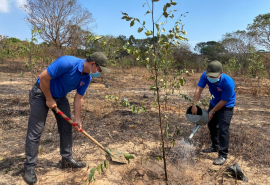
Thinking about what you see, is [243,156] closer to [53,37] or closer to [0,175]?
[0,175]

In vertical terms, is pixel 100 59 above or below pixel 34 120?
above

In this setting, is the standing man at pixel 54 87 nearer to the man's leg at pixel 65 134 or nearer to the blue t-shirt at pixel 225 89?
the man's leg at pixel 65 134

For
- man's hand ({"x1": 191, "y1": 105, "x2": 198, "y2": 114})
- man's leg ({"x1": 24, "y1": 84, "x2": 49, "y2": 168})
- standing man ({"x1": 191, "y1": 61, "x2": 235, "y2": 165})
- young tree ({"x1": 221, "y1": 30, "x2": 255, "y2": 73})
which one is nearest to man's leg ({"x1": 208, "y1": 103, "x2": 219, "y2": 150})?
standing man ({"x1": 191, "y1": 61, "x2": 235, "y2": 165})

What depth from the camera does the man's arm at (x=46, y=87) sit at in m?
2.04

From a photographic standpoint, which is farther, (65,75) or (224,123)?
(224,123)

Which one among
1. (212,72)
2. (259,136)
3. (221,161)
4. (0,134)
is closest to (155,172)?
(221,161)

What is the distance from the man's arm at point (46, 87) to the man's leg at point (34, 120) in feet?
0.33

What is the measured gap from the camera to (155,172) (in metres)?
2.61

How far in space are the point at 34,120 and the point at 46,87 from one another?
1.38 feet

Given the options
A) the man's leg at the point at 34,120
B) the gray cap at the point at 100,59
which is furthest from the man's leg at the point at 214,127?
the man's leg at the point at 34,120

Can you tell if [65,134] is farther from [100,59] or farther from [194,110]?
[194,110]

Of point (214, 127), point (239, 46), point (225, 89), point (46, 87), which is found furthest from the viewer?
point (239, 46)

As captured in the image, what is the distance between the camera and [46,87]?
2.08m

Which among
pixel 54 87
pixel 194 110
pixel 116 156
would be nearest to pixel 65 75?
pixel 54 87
